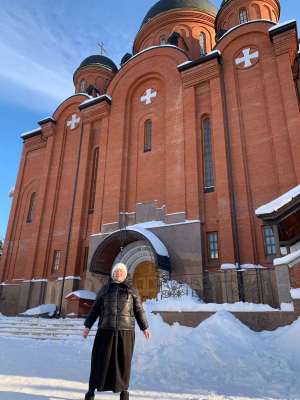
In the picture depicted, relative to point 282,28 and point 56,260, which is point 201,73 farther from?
point 56,260

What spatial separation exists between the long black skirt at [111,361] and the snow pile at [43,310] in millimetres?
11920

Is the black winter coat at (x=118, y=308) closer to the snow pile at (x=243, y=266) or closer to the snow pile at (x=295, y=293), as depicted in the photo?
the snow pile at (x=295, y=293)

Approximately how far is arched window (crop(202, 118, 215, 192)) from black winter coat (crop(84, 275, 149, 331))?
9.91 meters

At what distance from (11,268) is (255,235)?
518 inches

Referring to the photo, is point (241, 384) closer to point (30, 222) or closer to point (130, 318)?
point (130, 318)

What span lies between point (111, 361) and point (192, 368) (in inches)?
78.5

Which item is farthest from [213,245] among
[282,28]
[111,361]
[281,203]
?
[282,28]

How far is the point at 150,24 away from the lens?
22094mm

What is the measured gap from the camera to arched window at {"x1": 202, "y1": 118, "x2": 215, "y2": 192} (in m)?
13.3

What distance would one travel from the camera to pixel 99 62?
75.4 ft

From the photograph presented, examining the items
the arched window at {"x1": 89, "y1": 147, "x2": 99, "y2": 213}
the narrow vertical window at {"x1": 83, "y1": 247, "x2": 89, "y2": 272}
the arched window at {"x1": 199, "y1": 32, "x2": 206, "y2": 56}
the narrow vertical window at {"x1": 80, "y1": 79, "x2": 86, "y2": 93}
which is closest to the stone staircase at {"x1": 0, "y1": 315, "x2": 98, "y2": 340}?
the narrow vertical window at {"x1": 83, "y1": 247, "x2": 89, "y2": 272}

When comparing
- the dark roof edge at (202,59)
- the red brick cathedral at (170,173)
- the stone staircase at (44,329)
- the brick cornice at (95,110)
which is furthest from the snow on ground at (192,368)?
the brick cornice at (95,110)

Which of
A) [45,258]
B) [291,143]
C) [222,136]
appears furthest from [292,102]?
[45,258]

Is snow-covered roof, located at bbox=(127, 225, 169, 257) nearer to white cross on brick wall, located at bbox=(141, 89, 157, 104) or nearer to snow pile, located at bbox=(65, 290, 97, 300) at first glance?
snow pile, located at bbox=(65, 290, 97, 300)
